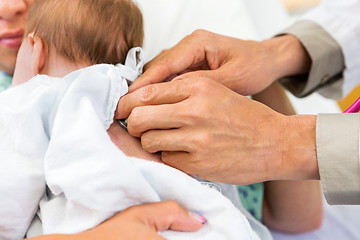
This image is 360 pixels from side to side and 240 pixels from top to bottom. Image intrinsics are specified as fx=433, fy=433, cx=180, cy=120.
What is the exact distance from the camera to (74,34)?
32.5 inches

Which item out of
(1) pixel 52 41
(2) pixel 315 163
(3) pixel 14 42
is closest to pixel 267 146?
(2) pixel 315 163

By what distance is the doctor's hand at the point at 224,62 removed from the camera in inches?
34.7

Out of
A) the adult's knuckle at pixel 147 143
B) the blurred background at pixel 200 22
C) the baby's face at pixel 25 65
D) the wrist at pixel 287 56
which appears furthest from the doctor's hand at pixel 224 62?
the blurred background at pixel 200 22

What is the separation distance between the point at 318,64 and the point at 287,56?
11 cm

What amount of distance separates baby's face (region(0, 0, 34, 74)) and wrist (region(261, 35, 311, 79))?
59 centimetres

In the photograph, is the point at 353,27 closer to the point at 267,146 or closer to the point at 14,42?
the point at 267,146

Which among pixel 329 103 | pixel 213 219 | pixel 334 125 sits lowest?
pixel 329 103

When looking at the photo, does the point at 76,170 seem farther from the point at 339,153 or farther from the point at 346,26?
the point at 346,26

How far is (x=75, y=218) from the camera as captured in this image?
2.24 feet

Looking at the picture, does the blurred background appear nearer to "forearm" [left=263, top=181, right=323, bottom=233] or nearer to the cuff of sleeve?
"forearm" [left=263, top=181, right=323, bottom=233]

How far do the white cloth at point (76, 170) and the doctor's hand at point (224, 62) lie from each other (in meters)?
0.14

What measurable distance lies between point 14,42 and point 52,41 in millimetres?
216

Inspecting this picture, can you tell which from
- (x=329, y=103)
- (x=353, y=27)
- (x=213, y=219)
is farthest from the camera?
(x=329, y=103)

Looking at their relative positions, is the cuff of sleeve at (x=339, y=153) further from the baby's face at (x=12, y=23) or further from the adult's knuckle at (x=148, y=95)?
the baby's face at (x=12, y=23)
